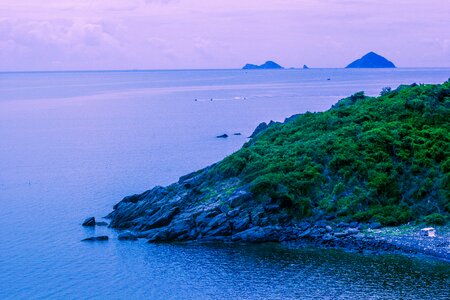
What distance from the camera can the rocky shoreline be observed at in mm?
58969

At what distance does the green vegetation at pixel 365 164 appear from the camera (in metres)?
65.4

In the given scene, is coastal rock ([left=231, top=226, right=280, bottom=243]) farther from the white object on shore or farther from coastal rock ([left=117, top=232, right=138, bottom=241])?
the white object on shore

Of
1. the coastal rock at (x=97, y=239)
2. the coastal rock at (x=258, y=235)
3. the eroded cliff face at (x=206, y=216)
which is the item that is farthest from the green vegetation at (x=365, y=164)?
the coastal rock at (x=97, y=239)

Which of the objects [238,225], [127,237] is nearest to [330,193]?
[238,225]

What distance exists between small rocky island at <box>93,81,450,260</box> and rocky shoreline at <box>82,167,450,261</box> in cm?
11

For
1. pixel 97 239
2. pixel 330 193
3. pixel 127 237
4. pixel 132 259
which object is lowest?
pixel 132 259

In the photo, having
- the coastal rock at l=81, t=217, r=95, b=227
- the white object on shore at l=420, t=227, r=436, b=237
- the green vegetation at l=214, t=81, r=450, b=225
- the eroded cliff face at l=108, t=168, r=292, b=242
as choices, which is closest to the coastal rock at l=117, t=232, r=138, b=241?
the eroded cliff face at l=108, t=168, r=292, b=242

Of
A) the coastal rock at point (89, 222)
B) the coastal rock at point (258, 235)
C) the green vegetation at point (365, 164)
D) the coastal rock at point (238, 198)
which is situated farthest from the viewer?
the coastal rock at point (89, 222)

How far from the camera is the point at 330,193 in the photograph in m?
67.7

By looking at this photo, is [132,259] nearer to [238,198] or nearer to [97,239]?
[97,239]

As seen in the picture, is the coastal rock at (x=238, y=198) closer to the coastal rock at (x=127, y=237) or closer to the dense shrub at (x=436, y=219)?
the coastal rock at (x=127, y=237)

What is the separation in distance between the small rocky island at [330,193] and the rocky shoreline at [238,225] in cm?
11

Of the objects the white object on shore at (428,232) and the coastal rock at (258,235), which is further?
the coastal rock at (258,235)

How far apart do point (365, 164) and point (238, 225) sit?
17.5m
